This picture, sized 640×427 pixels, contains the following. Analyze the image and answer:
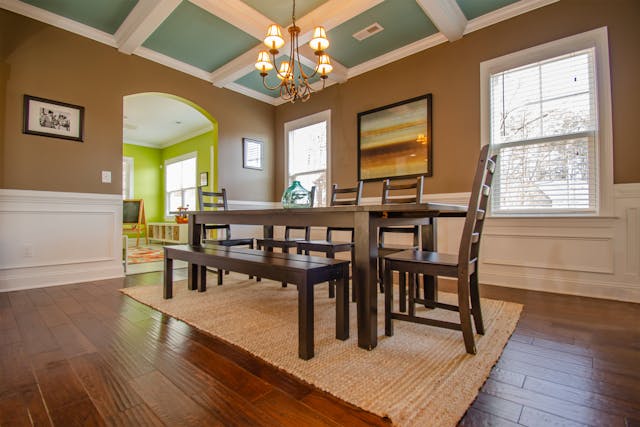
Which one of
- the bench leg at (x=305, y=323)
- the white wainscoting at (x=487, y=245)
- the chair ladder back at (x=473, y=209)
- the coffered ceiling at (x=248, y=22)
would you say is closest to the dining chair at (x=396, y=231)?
the chair ladder back at (x=473, y=209)

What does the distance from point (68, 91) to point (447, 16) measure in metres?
3.95

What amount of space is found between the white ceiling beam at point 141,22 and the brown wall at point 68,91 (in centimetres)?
26

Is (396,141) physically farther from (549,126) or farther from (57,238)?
(57,238)

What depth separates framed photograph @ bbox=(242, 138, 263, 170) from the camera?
4.75m

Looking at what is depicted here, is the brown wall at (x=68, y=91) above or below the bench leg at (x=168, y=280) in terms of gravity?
above

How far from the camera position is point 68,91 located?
3.09 metres

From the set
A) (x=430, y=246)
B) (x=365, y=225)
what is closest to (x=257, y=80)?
(x=430, y=246)

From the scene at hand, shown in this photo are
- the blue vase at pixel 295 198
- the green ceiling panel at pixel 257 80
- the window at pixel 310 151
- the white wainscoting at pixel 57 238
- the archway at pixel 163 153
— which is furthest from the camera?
the archway at pixel 163 153

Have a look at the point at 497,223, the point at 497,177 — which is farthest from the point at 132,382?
the point at 497,177

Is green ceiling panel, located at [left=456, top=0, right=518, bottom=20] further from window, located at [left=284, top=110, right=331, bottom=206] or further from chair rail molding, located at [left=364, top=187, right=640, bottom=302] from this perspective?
window, located at [left=284, top=110, right=331, bottom=206]

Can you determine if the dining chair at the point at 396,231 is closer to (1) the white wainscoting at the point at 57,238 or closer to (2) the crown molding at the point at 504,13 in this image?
(2) the crown molding at the point at 504,13

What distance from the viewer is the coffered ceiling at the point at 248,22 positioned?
110 inches

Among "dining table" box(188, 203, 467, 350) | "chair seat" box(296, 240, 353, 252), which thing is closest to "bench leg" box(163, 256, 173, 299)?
"chair seat" box(296, 240, 353, 252)

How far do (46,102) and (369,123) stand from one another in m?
3.57
